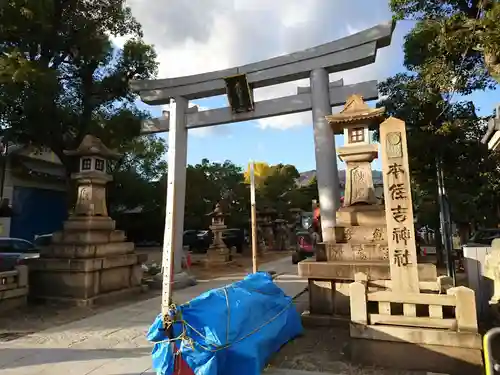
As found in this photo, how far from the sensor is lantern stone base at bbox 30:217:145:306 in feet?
27.1

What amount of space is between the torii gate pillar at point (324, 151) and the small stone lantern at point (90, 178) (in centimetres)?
566

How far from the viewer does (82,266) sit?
8.16 m

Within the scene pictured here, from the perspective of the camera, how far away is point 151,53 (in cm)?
1442

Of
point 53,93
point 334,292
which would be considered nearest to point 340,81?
point 334,292

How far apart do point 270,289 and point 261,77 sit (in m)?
7.52

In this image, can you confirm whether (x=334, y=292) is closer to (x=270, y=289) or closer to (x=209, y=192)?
(x=270, y=289)

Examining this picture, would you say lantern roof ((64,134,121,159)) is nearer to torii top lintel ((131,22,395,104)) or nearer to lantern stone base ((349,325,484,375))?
torii top lintel ((131,22,395,104))

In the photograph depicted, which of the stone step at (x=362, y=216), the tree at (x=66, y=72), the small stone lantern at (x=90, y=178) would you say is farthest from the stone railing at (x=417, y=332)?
the tree at (x=66, y=72)

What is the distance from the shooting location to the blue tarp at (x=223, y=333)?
330 centimetres

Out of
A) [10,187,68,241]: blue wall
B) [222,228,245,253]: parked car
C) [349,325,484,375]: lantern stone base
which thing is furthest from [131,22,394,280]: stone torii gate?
[10,187,68,241]: blue wall

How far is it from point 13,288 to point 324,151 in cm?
795

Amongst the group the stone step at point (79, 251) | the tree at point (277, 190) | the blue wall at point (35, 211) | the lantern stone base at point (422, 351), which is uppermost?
the tree at point (277, 190)

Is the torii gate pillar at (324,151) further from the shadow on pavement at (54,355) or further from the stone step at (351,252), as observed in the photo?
the shadow on pavement at (54,355)

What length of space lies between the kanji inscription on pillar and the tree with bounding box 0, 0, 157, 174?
10050mm
